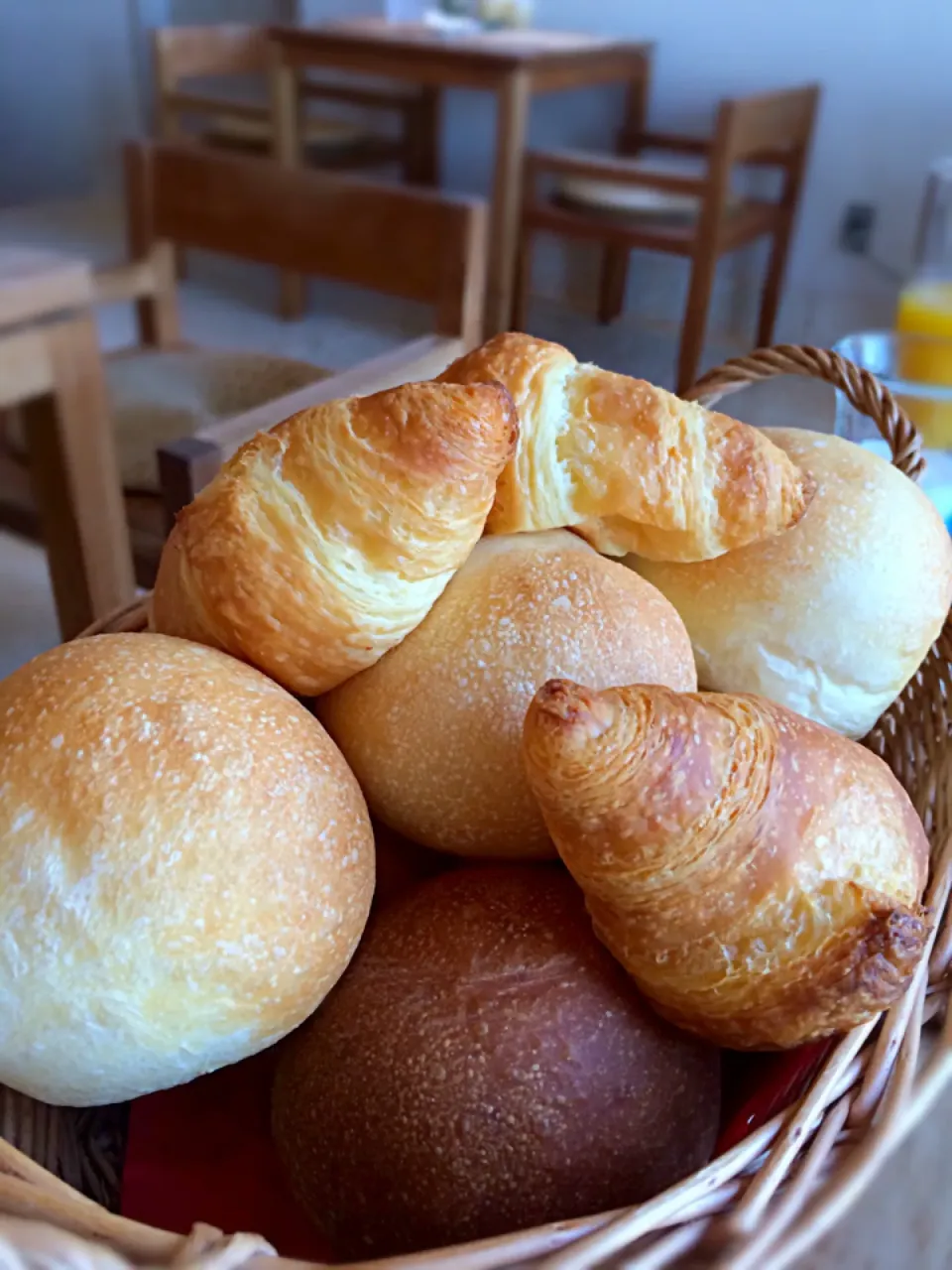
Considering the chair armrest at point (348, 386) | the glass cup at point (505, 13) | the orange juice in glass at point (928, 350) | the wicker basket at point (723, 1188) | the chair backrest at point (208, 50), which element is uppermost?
the glass cup at point (505, 13)

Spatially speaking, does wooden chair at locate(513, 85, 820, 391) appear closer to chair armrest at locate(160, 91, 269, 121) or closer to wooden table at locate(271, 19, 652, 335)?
wooden table at locate(271, 19, 652, 335)

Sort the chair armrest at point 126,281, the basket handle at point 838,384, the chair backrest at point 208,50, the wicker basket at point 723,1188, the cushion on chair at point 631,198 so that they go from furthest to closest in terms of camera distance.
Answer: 1. the chair backrest at point 208,50
2. the cushion on chair at point 631,198
3. the chair armrest at point 126,281
4. the basket handle at point 838,384
5. the wicker basket at point 723,1188

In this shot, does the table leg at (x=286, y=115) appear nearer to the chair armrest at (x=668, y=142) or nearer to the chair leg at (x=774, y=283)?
the chair armrest at (x=668, y=142)

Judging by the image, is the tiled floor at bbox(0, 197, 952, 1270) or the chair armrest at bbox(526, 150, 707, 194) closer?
the tiled floor at bbox(0, 197, 952, 1270)

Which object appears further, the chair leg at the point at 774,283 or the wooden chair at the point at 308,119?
the wooden chair at the point at 308,119

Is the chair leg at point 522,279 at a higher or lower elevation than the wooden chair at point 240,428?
lower

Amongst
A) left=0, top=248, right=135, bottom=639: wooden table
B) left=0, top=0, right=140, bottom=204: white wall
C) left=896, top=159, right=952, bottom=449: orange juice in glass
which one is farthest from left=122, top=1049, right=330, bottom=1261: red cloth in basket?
left=0, top=0, right=140, bottom=204: white wall

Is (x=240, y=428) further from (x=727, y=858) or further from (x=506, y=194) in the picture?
(x=506, y=194)

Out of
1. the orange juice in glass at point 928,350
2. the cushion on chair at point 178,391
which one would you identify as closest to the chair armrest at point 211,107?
the cushion on chair at point 178,391
